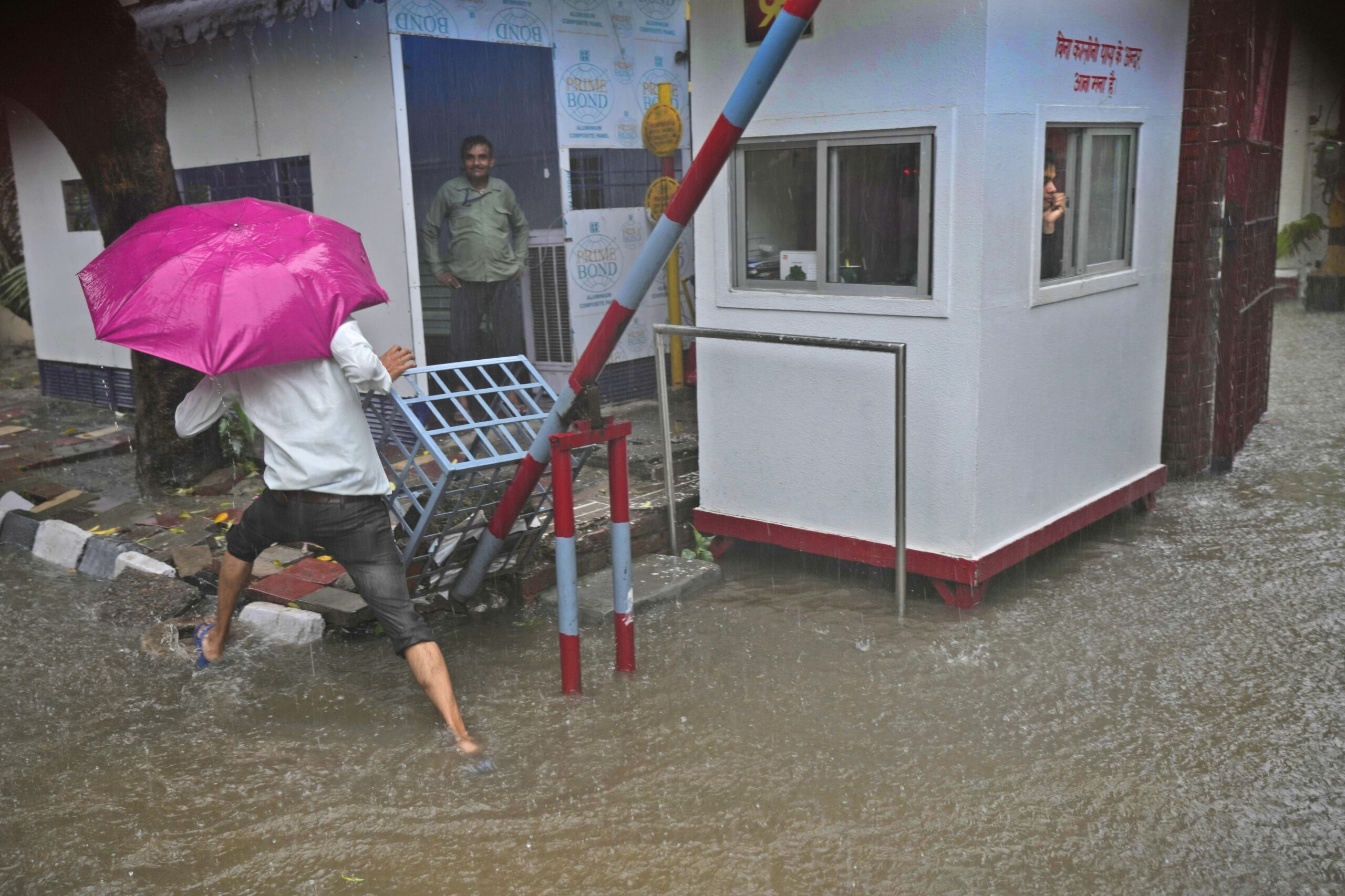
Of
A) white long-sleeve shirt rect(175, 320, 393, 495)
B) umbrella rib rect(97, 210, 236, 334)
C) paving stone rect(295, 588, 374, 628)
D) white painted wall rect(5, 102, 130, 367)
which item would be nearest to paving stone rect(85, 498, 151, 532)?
paving stone rect(295, 588, 374, 628)

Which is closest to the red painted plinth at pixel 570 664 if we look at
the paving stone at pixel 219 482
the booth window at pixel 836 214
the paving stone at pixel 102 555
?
the booth window at pixel 836 214

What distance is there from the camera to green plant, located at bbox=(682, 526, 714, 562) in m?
6.51

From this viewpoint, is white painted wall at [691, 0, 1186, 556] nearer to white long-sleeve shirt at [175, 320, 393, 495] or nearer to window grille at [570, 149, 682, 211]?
white long-sleeve shirt at [175, 320, 393, 495]

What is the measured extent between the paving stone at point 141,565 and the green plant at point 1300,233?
16.1 metres

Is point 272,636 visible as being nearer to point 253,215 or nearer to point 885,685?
point 253,215

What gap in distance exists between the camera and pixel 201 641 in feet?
17.4

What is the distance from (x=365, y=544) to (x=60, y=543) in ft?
10.8

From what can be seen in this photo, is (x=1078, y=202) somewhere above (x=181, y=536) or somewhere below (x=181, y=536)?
above

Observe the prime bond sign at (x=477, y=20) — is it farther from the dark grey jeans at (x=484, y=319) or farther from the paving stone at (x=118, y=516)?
the paving stone at (x=118, y=516)

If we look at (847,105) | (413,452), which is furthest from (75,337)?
(847,105)

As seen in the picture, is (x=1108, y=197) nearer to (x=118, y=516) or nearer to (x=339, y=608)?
(x=339, y=608)

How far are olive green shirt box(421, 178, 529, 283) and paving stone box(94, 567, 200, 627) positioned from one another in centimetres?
352

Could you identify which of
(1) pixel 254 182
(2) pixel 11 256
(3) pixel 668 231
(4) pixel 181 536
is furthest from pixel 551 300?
(2) pixel 11 256

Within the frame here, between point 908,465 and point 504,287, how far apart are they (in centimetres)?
439
